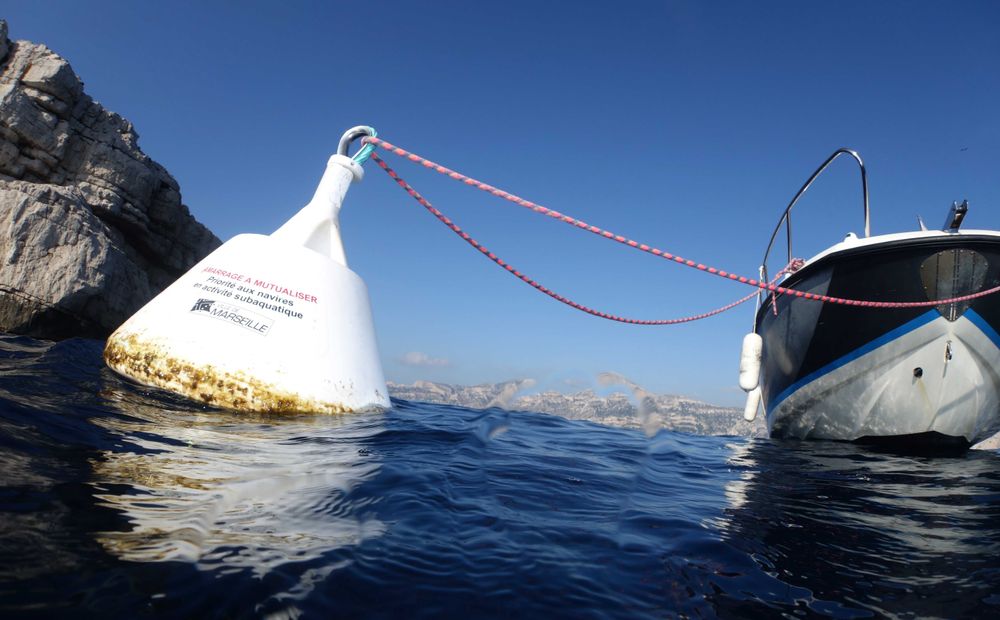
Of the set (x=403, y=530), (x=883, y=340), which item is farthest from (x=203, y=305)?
(x=883, y=340)

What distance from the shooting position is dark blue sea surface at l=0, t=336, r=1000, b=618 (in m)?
1.35

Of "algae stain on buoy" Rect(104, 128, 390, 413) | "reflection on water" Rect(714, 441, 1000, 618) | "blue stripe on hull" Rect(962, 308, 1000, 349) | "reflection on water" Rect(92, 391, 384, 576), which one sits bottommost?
"reflection on water" Rect(714, 441, 1000, 618)

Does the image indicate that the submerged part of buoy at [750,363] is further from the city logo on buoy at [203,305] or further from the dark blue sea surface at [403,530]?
the city logo on buoy at [203,305]

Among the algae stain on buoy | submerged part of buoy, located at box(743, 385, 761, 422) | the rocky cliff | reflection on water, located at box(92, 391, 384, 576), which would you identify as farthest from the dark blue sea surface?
the rocky cliff

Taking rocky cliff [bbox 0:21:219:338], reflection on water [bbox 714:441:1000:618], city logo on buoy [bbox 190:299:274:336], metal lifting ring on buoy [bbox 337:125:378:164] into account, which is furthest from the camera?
rocky cliff [bbox 0:21:219:338]

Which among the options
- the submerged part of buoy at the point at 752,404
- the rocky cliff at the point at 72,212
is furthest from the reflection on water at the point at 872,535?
the rocky cliff at the point at 72,212

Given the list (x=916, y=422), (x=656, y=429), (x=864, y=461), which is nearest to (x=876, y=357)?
(x=916, y=422)

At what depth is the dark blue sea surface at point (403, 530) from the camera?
135 cm

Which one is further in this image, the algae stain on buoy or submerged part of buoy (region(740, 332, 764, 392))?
submerged part of buoy (region(740, 332, 764, 392))

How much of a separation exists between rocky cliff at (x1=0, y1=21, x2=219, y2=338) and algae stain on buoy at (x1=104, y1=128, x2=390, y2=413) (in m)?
7.04

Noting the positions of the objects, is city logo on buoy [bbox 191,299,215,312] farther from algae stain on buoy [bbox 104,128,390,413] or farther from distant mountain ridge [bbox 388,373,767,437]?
Result: distant mountain ridge [bbox 388,373,767,437]

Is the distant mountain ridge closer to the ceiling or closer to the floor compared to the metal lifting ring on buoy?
closer to the floor

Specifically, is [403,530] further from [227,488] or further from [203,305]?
[203,305]

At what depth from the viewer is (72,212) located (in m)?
9.88
